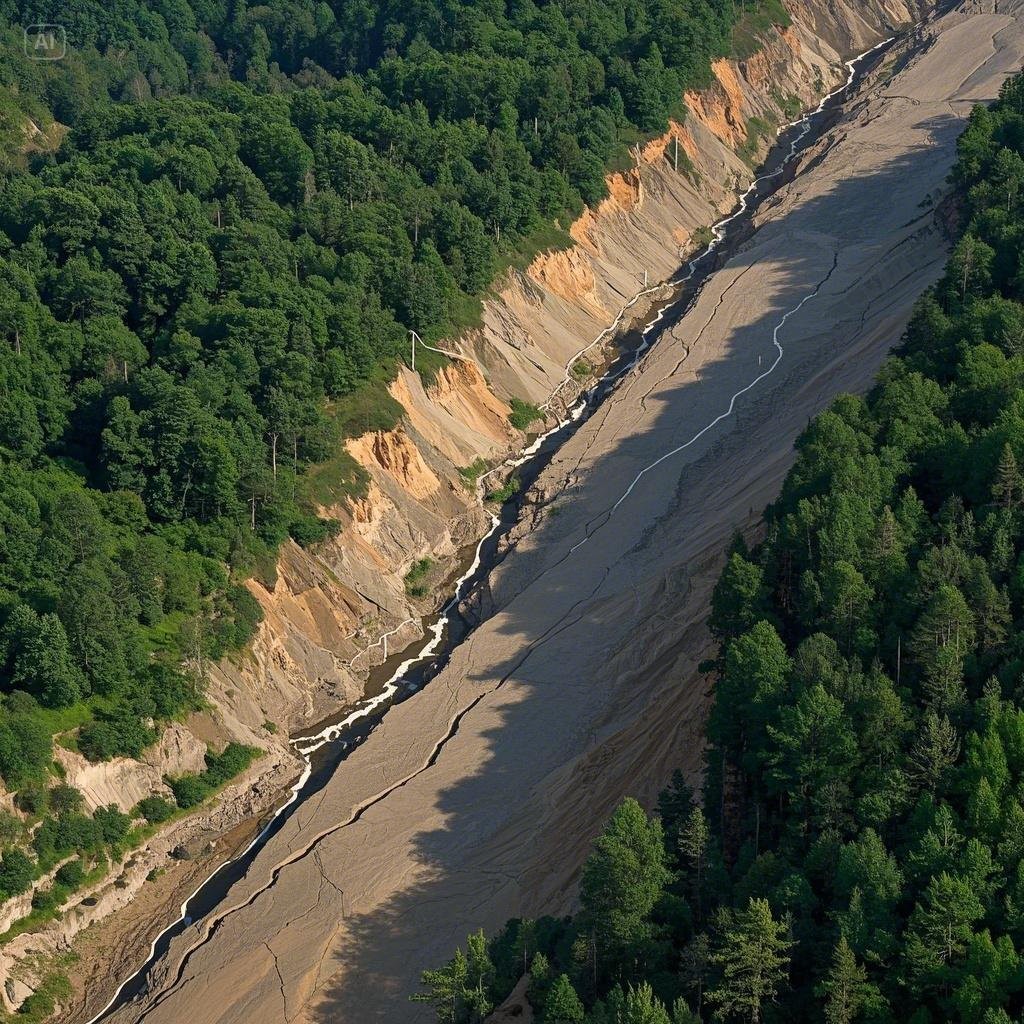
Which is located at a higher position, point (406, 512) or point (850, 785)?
point (406, 512)

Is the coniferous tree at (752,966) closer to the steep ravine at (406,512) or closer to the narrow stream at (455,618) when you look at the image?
the narrow stream at (455,618)

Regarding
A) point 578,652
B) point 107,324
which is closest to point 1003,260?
point 578,652

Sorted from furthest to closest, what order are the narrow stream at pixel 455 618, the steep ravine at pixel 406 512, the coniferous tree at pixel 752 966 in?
the steep ravine at pixel 406 512 < the narrow stream at pixel 455 618 < the coniferous tree at pixel 752 966

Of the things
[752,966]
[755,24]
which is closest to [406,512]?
[752,966]

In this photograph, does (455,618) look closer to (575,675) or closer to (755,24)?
(575,675)

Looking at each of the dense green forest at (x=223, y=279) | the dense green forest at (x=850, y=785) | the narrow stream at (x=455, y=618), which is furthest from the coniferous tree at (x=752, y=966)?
the dense green forest at (x=223, y=279)

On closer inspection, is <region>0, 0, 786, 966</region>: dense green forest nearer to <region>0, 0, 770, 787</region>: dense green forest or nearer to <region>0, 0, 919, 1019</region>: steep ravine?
<region>0, 0, 770, 787</region>: dense green forest
